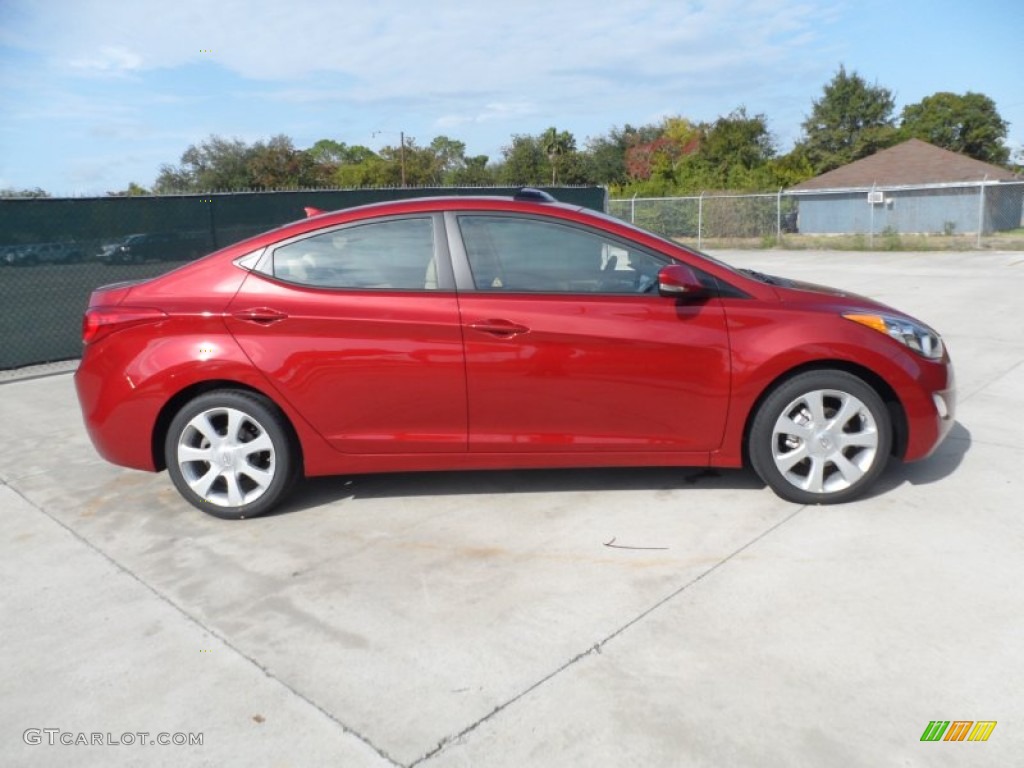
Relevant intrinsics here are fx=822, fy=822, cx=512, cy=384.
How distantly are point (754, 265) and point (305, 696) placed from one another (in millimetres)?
18332

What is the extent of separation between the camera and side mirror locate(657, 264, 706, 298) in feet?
12.6

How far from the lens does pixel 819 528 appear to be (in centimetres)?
A: 382

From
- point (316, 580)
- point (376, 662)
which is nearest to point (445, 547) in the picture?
point (316, 580)

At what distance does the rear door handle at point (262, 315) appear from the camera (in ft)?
13.1

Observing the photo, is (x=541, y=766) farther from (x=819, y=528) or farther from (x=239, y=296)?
(x=239, y=296)

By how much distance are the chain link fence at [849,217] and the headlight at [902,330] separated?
20643mm

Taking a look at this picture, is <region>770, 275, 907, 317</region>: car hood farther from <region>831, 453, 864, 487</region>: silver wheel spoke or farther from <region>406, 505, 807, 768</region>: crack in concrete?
<region>406, 505, 807, 768</region>: crack in concrete

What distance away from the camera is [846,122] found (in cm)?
5144

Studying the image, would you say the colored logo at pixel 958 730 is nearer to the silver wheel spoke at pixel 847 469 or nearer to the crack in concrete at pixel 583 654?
the crack in concrete at pixel 583 654

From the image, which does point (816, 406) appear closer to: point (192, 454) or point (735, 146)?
point (192, 454)

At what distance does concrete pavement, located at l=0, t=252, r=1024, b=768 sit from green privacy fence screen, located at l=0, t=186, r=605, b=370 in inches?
170

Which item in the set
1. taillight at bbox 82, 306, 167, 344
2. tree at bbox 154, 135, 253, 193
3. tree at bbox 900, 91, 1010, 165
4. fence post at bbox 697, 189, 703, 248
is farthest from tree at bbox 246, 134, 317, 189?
taillight at bbox 82, 306, 167, 344

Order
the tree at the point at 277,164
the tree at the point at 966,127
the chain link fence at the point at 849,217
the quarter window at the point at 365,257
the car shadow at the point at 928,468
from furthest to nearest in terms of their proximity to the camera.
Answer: the tree at the point at 966,127
the tree at the point at 277,164
the chain link fence at the point at 849,217
the car shadow at the point at 928,468
the quarter window at the point at 365,257

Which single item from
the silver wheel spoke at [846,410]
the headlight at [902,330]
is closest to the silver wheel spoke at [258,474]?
the silver wheel spoke at [846,410]
